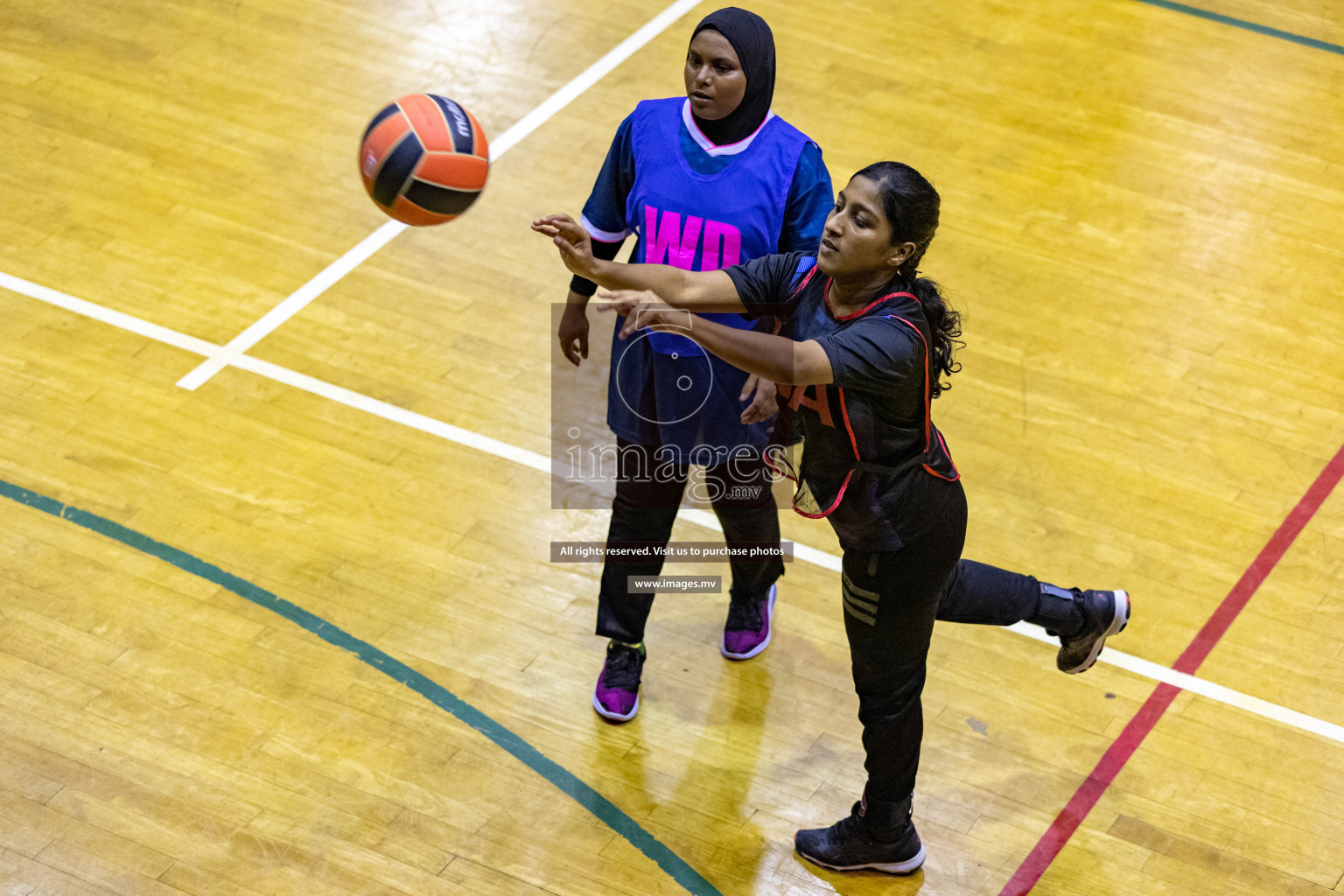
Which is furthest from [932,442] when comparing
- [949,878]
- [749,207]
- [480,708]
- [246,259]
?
[246,259]

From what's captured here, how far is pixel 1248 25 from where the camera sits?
7918mm

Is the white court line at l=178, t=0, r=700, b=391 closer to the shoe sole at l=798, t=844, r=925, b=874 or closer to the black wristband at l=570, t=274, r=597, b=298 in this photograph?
the black wristband at l=570, t=274, r=597, b=298

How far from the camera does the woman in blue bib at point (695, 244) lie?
3543 millimetres

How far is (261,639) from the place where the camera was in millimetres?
4352

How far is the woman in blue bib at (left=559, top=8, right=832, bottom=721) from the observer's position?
11.6ft

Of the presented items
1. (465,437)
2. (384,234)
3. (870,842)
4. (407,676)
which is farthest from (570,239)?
(384,234)

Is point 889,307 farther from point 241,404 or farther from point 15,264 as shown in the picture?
point 15,264

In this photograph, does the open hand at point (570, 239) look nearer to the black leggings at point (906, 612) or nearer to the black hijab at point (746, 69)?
the black hijab at point (746, 69)

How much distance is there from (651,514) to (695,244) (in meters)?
0.82

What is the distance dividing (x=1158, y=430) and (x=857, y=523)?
2448 mm

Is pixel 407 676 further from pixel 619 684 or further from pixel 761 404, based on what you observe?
pixel 761 404

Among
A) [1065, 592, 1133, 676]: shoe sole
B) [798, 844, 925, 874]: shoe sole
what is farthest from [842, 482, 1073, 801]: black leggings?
[798, 844, 925, 874]: shoe sole

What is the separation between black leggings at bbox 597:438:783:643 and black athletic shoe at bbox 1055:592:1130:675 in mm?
942

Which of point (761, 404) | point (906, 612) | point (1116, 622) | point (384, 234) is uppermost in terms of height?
point (761, 404)
